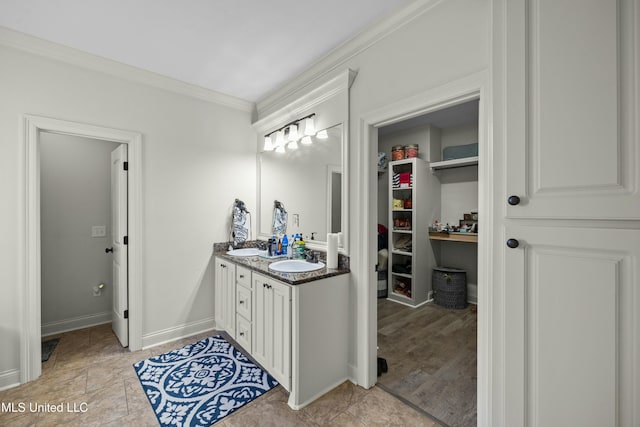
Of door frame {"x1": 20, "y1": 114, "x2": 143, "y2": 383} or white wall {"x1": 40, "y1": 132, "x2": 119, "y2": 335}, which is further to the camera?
white wall {"x1": 40, "y1": 132, "x2": 119, "y2": 335}

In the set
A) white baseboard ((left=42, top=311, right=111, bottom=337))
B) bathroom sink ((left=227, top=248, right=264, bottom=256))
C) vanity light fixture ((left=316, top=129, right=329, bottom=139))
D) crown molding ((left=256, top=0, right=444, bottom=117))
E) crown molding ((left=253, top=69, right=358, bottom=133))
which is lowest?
white baseboard ((left=42, top=311, right=111, bottom=337))

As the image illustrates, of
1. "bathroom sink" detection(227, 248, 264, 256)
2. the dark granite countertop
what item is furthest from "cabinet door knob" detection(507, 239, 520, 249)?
"bathroom sink" detection(227, 248, 264, 256)

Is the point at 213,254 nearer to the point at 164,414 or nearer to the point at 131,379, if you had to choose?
the point at 131,379

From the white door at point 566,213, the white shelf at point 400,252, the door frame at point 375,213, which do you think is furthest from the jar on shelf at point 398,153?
the white door at point 566,213

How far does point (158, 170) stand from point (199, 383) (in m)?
1.98

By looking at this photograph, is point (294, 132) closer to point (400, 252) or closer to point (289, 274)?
point (289, 274)

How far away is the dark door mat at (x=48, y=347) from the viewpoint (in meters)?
2.49

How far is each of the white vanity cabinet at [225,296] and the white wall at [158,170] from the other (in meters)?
0.18

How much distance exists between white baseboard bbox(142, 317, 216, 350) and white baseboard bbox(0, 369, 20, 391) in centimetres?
83

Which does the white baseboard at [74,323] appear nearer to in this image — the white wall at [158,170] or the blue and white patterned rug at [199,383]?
the white wall at [158,170]

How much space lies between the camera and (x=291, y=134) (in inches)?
110

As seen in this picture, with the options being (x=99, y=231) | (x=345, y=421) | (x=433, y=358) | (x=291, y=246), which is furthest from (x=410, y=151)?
(x=99, y=231)

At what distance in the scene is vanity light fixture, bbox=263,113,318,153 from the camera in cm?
258

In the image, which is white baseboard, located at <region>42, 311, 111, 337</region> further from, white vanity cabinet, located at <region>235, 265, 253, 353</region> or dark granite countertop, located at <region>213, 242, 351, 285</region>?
white vanity cabinet, located at <region>235, 265, 253, 353</region>
